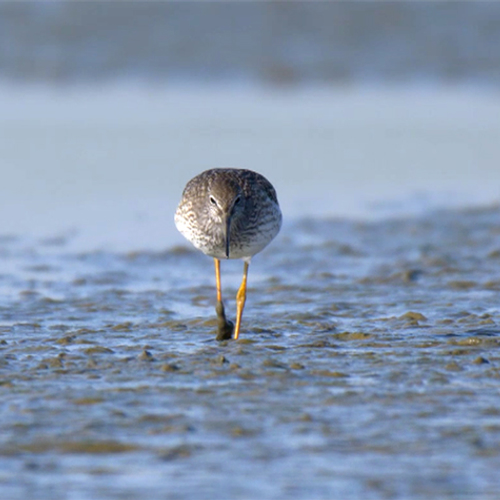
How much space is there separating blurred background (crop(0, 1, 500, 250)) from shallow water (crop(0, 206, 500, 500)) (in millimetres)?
→ 1713

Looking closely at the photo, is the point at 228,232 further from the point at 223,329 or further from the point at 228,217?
the point at 223,329

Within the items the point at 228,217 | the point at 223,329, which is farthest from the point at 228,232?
the point at 223,329

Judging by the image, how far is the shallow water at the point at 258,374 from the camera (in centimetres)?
502

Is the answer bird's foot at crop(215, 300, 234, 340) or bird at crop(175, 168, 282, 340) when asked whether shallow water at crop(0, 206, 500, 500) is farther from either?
bird at crop(175, 168, 282, 340)

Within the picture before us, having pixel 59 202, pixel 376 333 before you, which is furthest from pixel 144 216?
pixel 376 333

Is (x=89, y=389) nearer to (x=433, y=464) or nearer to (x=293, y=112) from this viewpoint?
(x=433, y=464)

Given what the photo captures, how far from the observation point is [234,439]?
5.43m

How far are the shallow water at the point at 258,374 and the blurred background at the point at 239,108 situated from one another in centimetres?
171

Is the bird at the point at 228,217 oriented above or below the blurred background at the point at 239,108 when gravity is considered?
below

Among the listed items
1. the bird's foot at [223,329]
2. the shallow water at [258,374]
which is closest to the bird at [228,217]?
the bird's foot at [223,329]

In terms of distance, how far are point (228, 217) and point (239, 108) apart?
11.6 metres

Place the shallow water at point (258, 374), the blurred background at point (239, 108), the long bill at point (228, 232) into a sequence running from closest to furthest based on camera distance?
the shallow water at point (258, 374) → the long bill at point (228, 232) → the blurred background at point (239, 108)

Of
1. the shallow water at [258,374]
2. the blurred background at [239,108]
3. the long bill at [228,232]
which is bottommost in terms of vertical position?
the shallow water at [258,374]

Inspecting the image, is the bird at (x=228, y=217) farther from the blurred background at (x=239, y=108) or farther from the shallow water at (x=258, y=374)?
→ the blurred background at (x=239, y=108)
